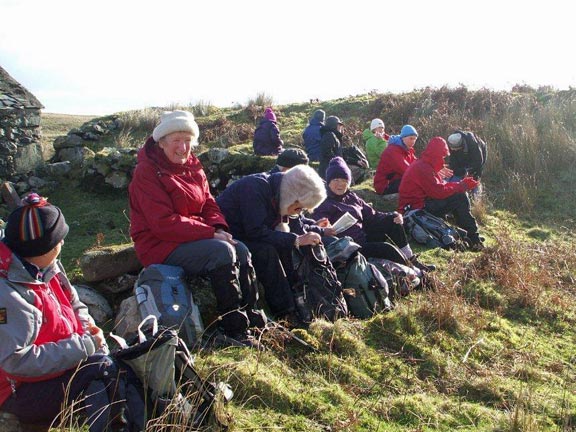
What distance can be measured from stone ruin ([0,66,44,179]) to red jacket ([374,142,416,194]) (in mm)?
6590

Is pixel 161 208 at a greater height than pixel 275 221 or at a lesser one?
greater

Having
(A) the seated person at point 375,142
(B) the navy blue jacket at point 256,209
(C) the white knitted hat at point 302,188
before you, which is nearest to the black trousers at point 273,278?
(B) the navy blue jacket at point 256,209

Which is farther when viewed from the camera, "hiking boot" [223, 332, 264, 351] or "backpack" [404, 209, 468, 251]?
"backpack" [404, 209, 468, 251]

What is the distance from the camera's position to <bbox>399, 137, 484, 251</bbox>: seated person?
26.1ft

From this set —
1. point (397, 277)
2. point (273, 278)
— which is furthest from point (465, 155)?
point (273, 278)

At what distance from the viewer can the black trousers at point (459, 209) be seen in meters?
7.97

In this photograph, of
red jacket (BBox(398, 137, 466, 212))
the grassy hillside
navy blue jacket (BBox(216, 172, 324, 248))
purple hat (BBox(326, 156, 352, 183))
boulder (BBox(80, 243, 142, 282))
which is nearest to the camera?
the grassy hillside

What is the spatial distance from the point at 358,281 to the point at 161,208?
6.50ft

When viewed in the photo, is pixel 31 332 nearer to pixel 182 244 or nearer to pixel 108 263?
pixel 182 244

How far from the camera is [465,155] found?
381 inches

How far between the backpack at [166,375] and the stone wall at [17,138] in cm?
903

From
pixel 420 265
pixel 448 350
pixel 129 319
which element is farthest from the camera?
A: pixel 420 265

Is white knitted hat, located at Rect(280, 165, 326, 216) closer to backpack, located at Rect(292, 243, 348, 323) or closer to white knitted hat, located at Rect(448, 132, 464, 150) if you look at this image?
backpack, located at Rect(292, 243, 348, 323)

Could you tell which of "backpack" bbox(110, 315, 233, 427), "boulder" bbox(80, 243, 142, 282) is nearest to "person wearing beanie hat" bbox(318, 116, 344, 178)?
"boulder" bbox(80, 243, 142, 282)
